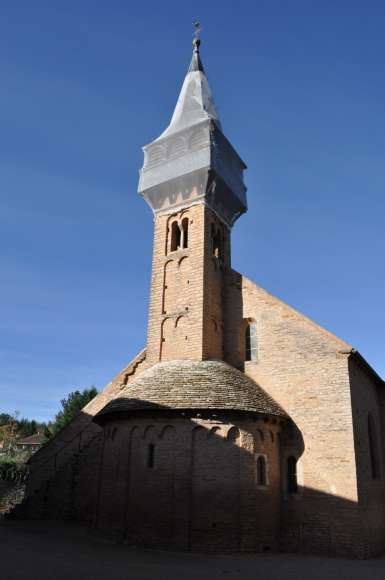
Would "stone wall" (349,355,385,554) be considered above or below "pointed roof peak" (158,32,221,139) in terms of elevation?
below

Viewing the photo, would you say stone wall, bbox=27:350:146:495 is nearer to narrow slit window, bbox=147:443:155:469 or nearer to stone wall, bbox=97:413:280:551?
stone wall, bbox=97:413:280:551

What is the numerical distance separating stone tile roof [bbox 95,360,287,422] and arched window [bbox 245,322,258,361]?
1.21 m

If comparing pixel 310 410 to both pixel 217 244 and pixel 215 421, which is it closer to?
pixel 215 421

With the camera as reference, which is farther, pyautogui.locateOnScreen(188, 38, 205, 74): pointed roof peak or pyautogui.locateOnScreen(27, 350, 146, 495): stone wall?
pyautogui.locateOnScreen(188, 38, 205, 74): pointed roof peak

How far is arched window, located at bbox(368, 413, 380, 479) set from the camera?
792 inches

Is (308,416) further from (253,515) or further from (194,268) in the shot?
(194,268)

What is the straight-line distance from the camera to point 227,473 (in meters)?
15.7

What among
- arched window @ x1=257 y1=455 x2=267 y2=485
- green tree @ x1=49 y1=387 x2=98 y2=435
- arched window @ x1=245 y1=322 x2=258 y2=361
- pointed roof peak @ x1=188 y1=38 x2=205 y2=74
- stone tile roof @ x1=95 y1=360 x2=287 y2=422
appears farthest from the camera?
green tree @ x1=49 y1=387 x2=98 y2=435

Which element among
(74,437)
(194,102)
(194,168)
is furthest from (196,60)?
(74,437)

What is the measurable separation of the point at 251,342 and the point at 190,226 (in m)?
6.15

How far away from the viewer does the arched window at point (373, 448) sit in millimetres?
20125

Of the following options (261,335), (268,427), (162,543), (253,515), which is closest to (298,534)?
(253,515)

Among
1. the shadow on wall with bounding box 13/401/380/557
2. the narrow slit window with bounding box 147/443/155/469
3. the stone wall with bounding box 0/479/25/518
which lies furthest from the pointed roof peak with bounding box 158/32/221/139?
the stone wall with bounding box 0/479/25/518

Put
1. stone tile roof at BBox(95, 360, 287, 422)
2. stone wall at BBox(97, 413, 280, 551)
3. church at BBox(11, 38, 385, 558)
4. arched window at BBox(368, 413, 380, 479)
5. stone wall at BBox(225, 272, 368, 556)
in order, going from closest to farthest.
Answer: stone wall at BBox(97, 413, 280, 551) < church at BBox(11, 38, 385, 558) < stone wall at BBox(225, 272, 368, 556) < stone tile roof at BBox(95, 360, 287, 422) < arched window at BBox(368, 413, 380, 479)
